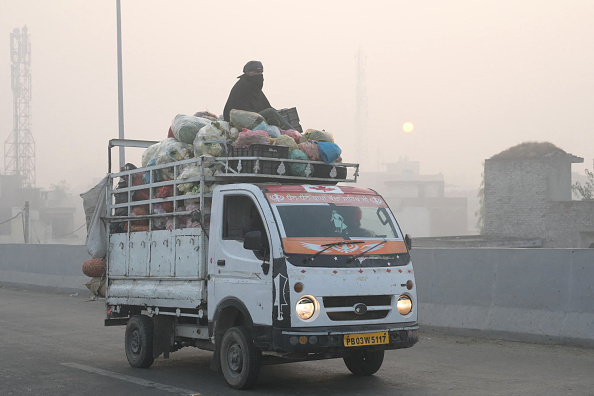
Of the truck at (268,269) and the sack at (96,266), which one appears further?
the sack at (96,266)

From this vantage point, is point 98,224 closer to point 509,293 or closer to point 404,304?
point 404,304

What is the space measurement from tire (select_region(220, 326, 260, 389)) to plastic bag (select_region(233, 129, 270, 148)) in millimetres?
2132

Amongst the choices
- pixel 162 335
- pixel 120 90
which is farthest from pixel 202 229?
pixel 120 90

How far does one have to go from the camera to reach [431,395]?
8086mm

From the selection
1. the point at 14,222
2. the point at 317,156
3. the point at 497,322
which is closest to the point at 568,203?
the point at 497,322

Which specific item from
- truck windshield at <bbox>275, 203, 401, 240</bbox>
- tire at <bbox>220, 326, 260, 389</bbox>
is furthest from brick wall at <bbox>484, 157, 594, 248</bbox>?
tire at <bbox>220, 326, 260, 389</bbox>

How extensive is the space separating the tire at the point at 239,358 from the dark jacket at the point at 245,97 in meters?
3.19

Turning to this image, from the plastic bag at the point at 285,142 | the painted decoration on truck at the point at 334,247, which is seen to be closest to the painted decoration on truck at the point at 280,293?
the painted decoration on truck at the point at 334,247

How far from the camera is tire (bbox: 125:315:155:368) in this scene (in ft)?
33.6

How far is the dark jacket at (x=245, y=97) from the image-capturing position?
35.0 ft

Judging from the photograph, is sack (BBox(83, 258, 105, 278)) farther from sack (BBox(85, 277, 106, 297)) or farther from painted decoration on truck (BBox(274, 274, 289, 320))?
painted decoration on truck (BBox(274, 274, 289, 320))

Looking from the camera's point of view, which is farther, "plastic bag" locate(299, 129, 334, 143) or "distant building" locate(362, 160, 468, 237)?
"distant building" locate(362, 160, 468, 237)

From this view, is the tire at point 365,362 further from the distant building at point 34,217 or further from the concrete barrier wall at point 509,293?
the distant building at point 34,217

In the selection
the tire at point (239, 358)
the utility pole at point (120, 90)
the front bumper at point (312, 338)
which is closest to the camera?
the front bumper at point (312, 338)
